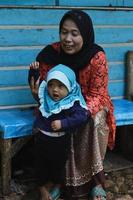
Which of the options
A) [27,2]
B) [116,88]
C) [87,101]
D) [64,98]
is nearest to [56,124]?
[64,98]

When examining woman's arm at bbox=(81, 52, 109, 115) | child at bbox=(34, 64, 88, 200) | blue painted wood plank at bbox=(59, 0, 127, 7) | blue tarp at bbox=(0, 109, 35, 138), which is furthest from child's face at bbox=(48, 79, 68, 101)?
blue painted wood plank at bbox=(59, 0, 127, 7)

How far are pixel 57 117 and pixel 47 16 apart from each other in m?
1.31

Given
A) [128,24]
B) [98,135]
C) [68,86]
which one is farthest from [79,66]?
[128,24]

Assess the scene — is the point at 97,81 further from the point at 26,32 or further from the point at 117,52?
the point at 117,52

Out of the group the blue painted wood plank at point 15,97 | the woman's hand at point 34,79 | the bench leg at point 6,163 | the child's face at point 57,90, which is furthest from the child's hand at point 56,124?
the blue painted wood plank at point 15,97

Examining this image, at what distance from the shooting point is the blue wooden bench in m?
3.90

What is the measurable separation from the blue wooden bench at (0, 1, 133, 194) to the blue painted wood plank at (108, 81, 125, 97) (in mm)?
204

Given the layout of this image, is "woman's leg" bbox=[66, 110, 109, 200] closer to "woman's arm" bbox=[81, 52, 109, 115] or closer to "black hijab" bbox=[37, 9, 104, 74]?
"woman's arm" bbox=[81, 52, 109, 115]

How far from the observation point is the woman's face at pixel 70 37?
11.9ft

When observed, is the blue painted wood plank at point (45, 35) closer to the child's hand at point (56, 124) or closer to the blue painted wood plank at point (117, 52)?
the blue painted wood plank at point (117, 52)

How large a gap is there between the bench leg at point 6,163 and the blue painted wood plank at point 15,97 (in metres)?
0.57

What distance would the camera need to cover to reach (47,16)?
4.33 m

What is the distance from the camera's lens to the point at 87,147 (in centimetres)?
370

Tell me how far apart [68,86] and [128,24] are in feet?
5.44
